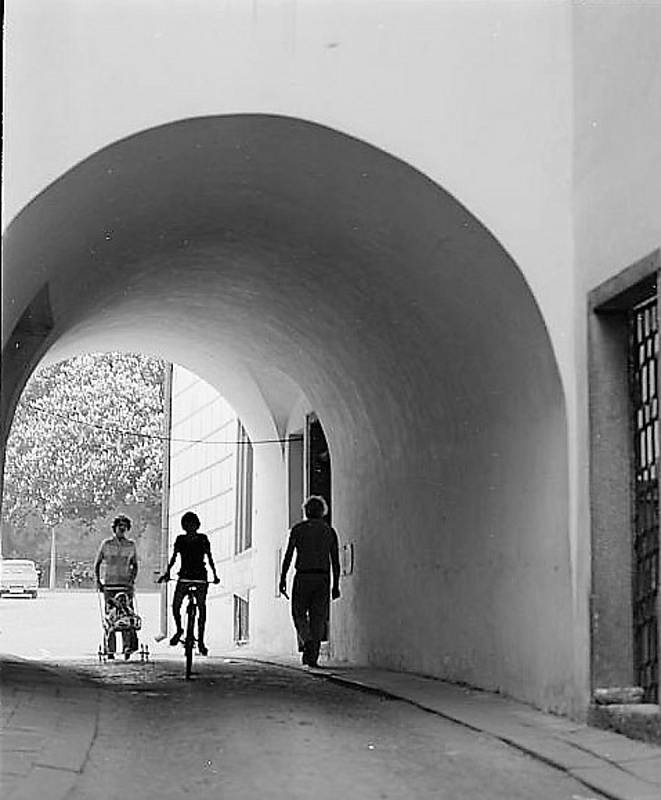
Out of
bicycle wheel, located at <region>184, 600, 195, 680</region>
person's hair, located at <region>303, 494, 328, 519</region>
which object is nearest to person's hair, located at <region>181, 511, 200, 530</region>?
bicycle wheel, located at <region>184, 600, 195, 680</region>

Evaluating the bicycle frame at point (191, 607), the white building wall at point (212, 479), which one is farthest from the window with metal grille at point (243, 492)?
the bicycle frame at point (191, 607)

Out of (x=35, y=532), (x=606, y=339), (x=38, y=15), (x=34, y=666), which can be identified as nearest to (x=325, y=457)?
(x=34, y=666)

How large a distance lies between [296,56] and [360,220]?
149cm

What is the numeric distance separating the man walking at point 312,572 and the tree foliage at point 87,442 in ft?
73.5

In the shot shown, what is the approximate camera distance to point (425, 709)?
9.73 m

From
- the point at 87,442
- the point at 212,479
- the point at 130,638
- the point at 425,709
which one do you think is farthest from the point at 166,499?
the point at 425,709

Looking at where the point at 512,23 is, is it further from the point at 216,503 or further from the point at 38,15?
the point at 216,503

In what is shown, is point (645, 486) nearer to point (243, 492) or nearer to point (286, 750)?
point (286, 750)

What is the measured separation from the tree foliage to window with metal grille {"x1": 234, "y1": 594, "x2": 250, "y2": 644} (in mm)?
14395

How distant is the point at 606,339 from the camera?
8.95m

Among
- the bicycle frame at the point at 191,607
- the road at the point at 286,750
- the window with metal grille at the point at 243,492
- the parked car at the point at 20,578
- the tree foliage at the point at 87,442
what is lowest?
the road at the point at 286,750

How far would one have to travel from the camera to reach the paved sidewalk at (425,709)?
691 centimetres

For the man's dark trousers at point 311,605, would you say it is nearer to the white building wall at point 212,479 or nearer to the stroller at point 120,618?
the stroller at point 120,618

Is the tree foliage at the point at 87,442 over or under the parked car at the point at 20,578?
over
